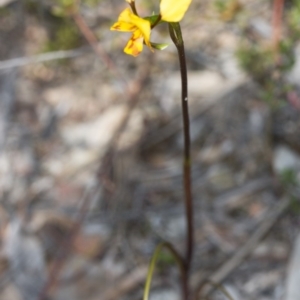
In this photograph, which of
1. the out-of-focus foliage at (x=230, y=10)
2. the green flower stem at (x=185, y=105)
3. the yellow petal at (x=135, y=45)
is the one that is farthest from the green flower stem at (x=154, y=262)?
the out-of-focus foliage at (x=230, y=10)

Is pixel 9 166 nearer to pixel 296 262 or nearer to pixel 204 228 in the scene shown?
pixel 204 228

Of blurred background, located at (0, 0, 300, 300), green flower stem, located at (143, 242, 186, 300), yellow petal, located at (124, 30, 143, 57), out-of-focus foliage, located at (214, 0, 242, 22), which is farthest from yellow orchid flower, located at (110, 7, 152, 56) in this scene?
out-of-focus foliage, located at (214, 0, 242, 22)

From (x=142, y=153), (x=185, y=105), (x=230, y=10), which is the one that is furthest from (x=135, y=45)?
(x=230, y=10)

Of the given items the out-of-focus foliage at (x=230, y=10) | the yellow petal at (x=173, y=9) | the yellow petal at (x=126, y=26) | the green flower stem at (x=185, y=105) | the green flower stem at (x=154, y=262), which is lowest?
the green flower stem at (x=154, y=262)

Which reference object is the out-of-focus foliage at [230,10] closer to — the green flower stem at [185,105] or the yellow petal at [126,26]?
the green flower stem at [185,105]

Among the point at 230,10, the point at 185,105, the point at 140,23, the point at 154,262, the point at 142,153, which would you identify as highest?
the point at 230,10

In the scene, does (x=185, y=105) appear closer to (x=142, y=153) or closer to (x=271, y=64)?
(x=271, y=64)
